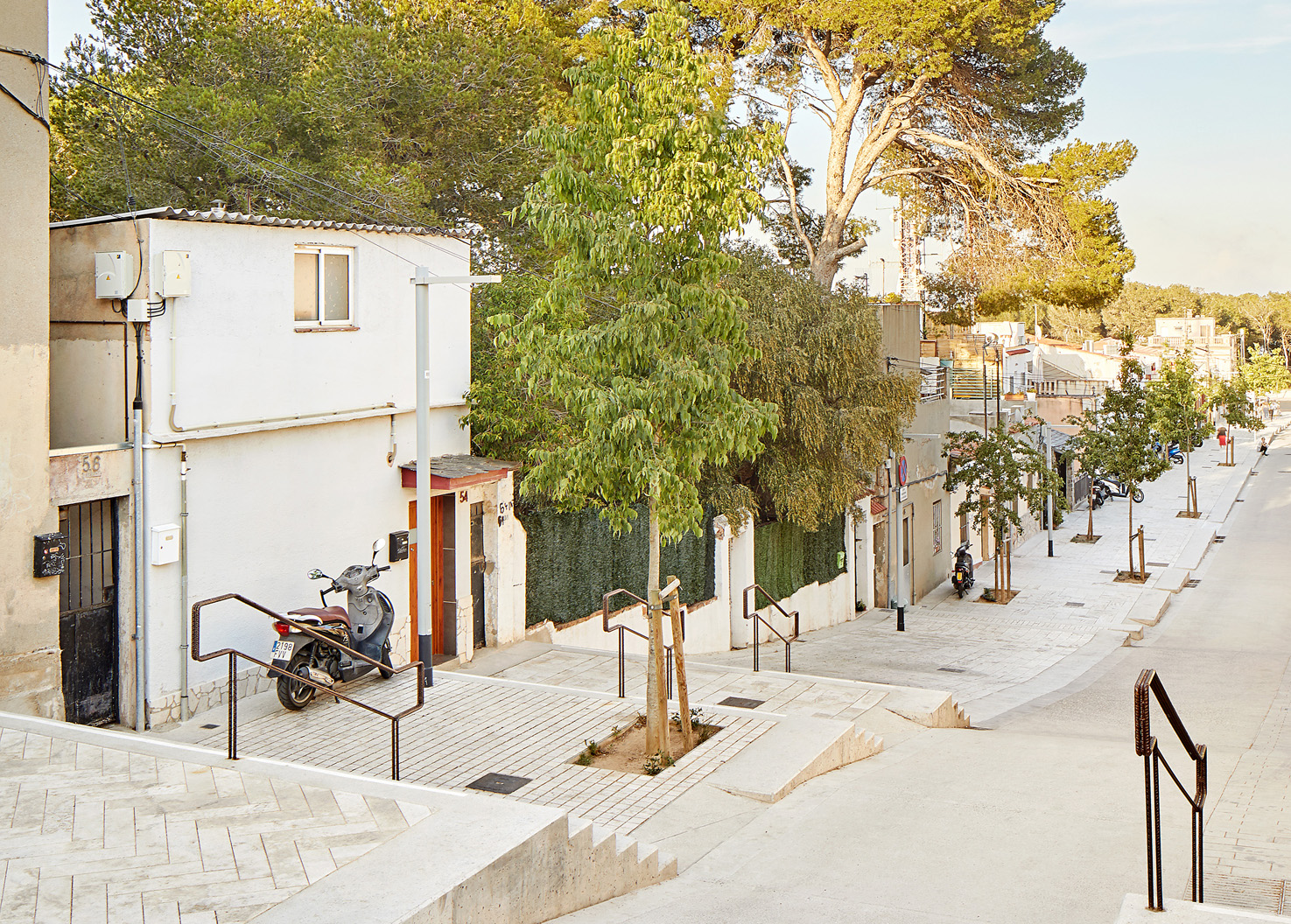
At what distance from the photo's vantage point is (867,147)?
98.5 feet

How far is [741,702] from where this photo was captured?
1301 centimetres

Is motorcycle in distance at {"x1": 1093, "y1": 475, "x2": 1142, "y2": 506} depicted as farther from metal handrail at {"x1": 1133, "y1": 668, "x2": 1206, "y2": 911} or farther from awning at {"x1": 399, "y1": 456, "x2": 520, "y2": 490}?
metal handrail at {"x1": 1133, "y1": 668, "x2": 1206, "y2": 911}

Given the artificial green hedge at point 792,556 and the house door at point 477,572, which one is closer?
the house door at point 477,572

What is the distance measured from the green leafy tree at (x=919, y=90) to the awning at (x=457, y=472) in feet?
56.0

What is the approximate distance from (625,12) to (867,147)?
7109mm

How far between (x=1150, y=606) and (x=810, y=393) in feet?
35.3

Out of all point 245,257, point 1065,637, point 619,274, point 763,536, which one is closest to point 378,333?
point 245,257

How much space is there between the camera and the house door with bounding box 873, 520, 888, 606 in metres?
26.6

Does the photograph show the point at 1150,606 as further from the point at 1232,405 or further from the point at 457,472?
the point at 1232,405

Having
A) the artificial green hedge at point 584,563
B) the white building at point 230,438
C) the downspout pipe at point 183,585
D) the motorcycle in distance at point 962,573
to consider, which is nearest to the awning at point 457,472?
the white building at point 230,438

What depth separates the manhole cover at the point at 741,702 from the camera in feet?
42.2

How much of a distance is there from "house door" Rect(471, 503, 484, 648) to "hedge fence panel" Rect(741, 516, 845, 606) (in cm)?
702

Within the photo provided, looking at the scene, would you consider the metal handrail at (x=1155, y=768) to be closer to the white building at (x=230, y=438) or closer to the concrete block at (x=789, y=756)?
the concrete block at (x=789, y=756)

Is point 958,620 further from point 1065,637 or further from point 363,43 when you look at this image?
point 363,43
